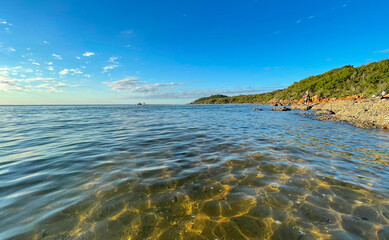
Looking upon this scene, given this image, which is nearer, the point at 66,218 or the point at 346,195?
the point at 66,218

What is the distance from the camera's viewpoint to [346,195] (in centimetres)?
396

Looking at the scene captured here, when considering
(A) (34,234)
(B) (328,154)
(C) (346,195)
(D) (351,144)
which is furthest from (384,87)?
(A) (34,234)

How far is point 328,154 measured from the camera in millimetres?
7082

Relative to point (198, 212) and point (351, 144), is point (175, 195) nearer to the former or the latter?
point (198, 212)

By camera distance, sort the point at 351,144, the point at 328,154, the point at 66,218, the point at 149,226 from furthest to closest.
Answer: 1. the point at 351,144
2. the point at 328,154
3. the point at 66,218
4. the point at 149,226

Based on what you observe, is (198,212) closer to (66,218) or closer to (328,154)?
(66,218)

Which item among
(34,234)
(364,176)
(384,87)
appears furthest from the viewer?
(384,87)

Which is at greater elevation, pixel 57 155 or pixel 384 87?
pixel 384 87

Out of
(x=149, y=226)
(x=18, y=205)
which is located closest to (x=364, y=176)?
(x=149, y=226)

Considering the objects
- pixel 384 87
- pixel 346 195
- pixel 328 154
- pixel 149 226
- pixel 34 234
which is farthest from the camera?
pixel 384 87

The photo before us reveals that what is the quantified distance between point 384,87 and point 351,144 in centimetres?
5375

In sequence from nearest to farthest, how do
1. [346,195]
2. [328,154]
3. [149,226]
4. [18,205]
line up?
[149,226] < [18,205] < [346,195] < [328,154]

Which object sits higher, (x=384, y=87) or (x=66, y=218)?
(x=384, y=87)

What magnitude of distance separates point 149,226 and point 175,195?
3.50 feet
